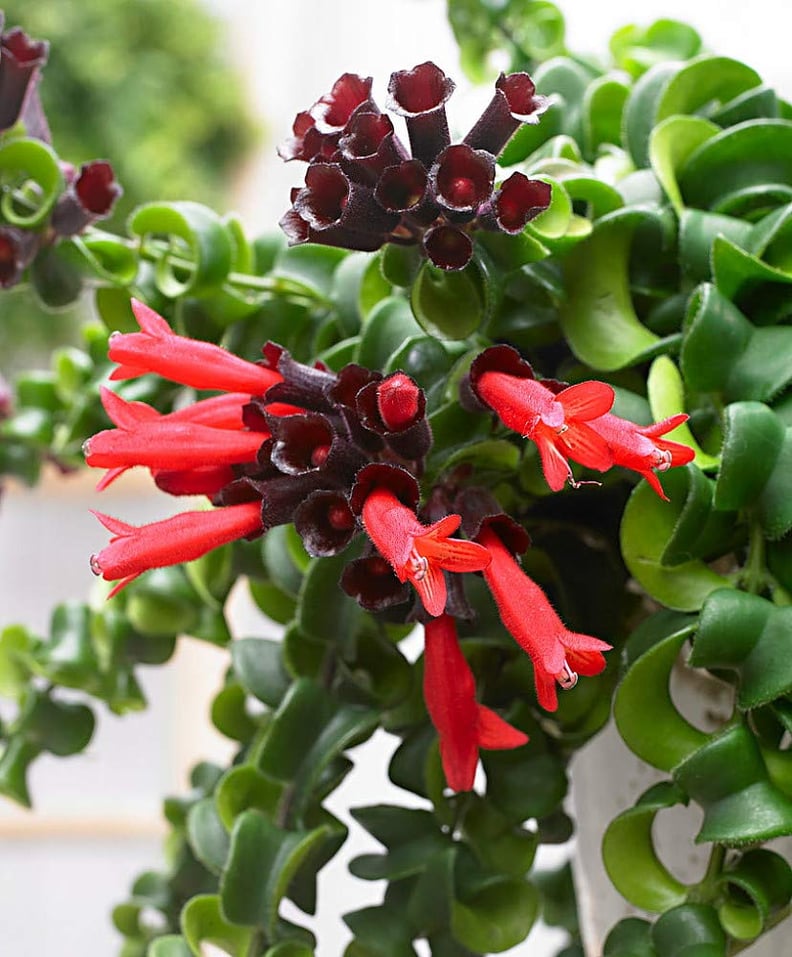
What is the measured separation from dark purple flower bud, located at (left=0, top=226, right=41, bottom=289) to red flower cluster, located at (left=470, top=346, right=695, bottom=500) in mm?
193

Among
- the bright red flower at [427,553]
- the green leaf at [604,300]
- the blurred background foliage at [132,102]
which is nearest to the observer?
the bright red flower at [427,553]

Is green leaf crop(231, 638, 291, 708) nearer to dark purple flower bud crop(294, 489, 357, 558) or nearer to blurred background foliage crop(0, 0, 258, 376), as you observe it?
dark purple flower bud crop(294, 489, 357, 558)

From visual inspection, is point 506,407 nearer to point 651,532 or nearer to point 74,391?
point 651,532

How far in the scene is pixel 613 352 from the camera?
0.40 metres

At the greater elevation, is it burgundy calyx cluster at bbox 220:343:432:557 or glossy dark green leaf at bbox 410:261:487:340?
glossy dark green leaf at bbox 410:261:487:340

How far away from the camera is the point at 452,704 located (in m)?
0.36

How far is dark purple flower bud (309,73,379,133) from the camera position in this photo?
1.12ft

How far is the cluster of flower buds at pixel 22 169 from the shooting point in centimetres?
42

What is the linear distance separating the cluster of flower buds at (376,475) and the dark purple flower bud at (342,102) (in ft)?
0.22

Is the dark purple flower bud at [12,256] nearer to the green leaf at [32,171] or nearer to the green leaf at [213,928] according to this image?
the green leaf at [32,171]

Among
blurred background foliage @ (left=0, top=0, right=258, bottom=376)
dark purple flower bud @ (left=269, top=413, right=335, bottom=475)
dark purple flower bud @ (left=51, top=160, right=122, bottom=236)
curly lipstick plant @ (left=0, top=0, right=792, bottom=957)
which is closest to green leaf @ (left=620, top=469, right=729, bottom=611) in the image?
curly lipstick plant @ (left=0, top=0, right=792, bottom=957)

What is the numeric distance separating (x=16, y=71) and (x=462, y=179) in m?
0.19

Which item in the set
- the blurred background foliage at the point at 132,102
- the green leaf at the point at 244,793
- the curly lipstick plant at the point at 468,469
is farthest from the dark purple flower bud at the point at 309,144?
the blurred background foliage at the point at 132,102

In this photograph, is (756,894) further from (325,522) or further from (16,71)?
(16,71)
